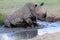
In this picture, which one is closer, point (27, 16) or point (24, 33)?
point (24, 33)

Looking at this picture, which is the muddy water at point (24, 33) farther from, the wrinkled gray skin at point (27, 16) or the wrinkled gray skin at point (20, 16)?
the wrinkled gray skin at point (20, 16)

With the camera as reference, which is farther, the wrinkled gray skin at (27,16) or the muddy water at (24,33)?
the wrinkled gray skin at (27,16)

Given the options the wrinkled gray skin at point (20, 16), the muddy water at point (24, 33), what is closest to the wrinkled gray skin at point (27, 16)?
the wrinkled gray skin at point (20, 16)

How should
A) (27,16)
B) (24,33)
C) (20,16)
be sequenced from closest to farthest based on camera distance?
(24,33) < (27,16) < (20,16)

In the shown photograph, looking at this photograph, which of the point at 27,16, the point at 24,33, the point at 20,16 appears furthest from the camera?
the point at 20,16

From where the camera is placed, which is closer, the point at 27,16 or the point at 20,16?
the point at 27,16

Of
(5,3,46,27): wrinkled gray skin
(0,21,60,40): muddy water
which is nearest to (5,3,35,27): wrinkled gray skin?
(5,3,46,27): wrinkled gray skin

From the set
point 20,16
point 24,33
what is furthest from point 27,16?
point 24,33

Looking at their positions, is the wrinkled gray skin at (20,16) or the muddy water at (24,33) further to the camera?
the wrinkled gray skin at (20,16)

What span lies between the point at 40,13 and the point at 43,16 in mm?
327

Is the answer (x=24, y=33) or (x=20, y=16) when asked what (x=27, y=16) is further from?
(x=24, y=33)

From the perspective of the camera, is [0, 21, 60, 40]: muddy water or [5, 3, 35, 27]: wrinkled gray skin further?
[5, 3, 35, 27]: wrinkled gray skin

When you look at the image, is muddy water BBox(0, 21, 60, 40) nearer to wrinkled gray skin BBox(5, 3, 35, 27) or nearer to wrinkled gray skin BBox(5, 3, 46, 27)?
wrinkled gray skin BBox(5, 3, 46, 27)

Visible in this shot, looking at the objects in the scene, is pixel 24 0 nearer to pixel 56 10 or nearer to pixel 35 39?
pixel 56 10
